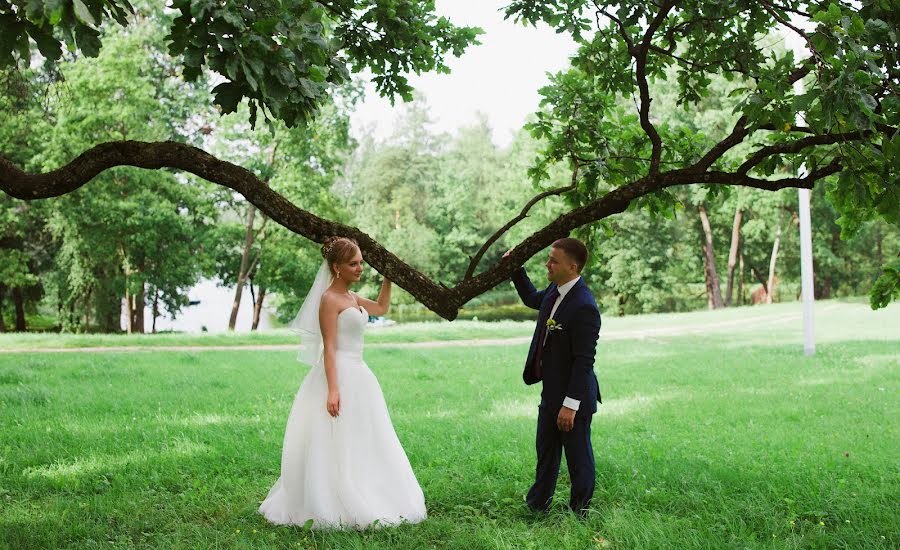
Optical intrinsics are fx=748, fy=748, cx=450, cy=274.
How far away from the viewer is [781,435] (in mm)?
8703

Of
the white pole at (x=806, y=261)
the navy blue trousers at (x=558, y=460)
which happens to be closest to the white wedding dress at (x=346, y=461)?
the navy blue trousers at (x=558, y=460)

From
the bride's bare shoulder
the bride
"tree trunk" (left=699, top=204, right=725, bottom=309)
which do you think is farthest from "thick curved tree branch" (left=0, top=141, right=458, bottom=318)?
"tree trunk" (left=699, top=204, right=725, bottom=309)

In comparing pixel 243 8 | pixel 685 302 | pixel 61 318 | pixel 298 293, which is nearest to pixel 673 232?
pixel 685 302

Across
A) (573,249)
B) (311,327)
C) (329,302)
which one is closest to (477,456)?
(311,327)

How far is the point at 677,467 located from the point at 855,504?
1.54 meters

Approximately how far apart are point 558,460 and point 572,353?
0.86 metres

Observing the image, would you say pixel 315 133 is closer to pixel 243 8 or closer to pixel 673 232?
pixel 673 232

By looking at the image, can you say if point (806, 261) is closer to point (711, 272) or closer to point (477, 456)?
point (477, 456)

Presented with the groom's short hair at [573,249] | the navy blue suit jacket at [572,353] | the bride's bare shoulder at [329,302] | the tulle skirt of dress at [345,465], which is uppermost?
the groom's short hair at [573,249]

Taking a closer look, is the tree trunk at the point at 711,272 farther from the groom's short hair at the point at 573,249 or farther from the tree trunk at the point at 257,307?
the groom's short hair at the point at 573,249

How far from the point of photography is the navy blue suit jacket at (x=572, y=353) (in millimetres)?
5457

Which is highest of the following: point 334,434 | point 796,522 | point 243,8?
point 243,8

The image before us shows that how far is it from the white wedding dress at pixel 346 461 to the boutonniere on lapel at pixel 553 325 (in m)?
1.38

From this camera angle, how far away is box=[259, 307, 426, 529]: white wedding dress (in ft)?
18.2
